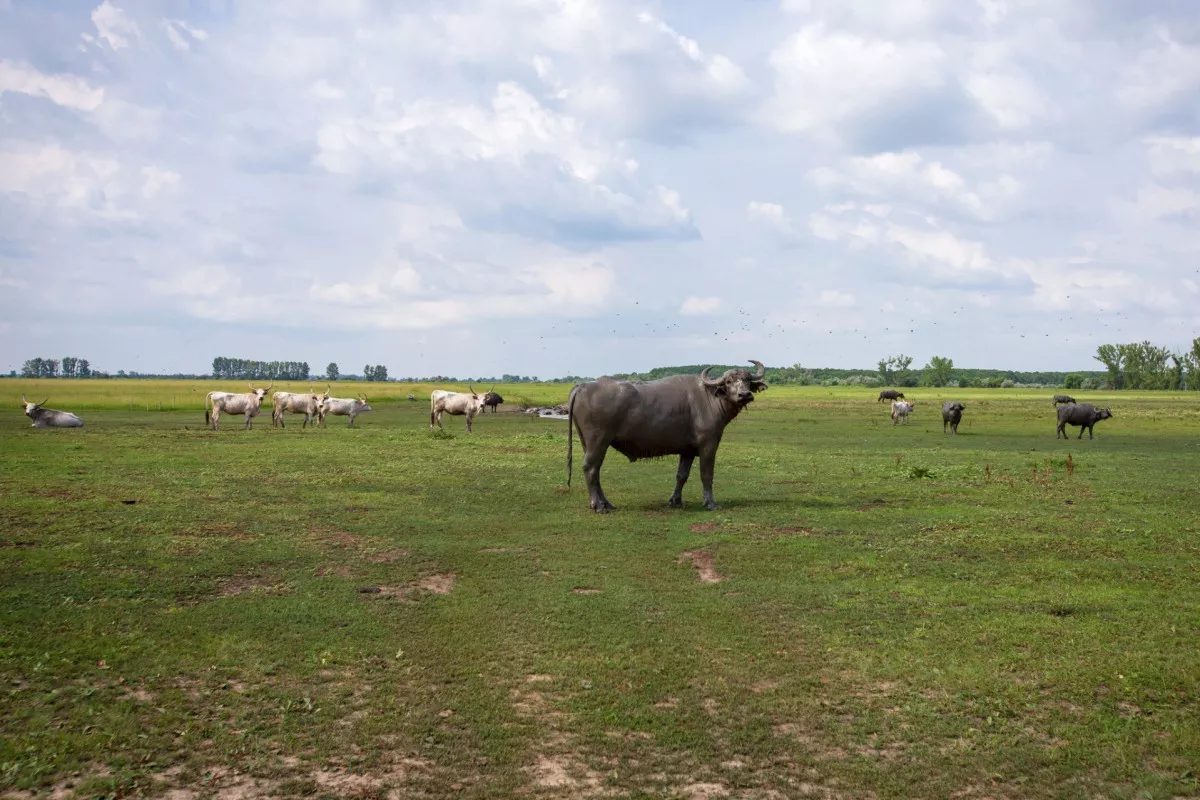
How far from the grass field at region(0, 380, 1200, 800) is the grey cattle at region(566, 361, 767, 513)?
0.99 metres

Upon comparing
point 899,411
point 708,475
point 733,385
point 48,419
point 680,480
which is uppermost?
point 733,385

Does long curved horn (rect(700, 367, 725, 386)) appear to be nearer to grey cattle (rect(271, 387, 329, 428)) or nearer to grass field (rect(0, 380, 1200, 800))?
grass field (rect(0, 380, 1200, 800))

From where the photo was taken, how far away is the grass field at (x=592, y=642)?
5.84 m

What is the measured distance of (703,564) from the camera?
38.3 feet

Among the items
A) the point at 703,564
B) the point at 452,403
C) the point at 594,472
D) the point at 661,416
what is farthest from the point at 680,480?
the point at 452,403

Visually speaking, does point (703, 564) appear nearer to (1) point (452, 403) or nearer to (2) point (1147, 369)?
(1) point (452, 403)

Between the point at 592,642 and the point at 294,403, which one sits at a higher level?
the point at 294,403

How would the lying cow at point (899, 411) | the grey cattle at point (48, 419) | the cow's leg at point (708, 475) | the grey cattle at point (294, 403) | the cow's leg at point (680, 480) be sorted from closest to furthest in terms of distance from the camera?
1. the cow's leg at point (708, 475)
2. the cow's leg at point (680, 480)
3. the grey cattle at point (48, 419)
4. the grey cattle at point (294, 403)
5. the lying cow at point (899, 411)

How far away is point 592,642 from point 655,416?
25.3ft

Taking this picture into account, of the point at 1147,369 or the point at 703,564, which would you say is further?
the point at 1147,369

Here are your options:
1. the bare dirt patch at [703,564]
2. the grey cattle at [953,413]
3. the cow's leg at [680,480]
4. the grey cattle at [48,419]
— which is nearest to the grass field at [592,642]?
the bare dirt patch at [703,564]

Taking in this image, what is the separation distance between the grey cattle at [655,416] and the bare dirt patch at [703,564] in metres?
3.51

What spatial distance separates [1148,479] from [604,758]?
60.8 feet

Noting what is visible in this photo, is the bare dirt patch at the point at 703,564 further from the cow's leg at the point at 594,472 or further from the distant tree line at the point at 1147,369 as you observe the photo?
the distant tree line at the point at 1147,369
